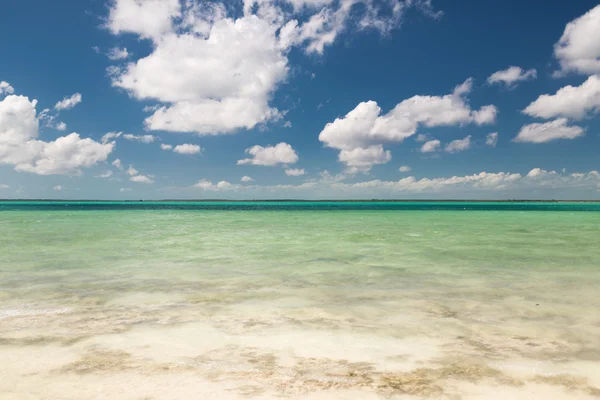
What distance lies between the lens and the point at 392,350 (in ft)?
15.9

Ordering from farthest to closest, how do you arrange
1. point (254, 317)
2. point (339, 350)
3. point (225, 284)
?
point (225, 284) → point (254, 317) → point (339, 350)

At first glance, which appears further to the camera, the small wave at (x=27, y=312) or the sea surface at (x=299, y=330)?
the small wave at (x=27, y=312)

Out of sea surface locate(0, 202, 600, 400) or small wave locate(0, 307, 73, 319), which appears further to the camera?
small wave locate(0, 307, 73, 319)

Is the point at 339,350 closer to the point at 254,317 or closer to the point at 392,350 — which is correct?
the point at 392,350

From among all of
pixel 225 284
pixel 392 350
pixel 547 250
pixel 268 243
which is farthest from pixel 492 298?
pixel 268 243

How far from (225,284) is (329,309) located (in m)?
3.15

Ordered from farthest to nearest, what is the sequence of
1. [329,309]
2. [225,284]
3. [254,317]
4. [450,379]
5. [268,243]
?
[268,243], [225,284], [329,309], [254,317], [450,379]

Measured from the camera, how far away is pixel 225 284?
29.8 ft

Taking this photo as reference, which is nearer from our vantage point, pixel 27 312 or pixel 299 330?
pixel 299 330

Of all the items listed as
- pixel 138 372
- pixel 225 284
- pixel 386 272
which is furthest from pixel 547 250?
pixel 138 372

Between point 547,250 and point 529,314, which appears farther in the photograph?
point 547,250

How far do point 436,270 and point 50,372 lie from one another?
9526 mm

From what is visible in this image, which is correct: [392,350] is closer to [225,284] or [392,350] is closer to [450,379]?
[450,379]

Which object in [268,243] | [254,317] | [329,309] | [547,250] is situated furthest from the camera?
[268,243]
